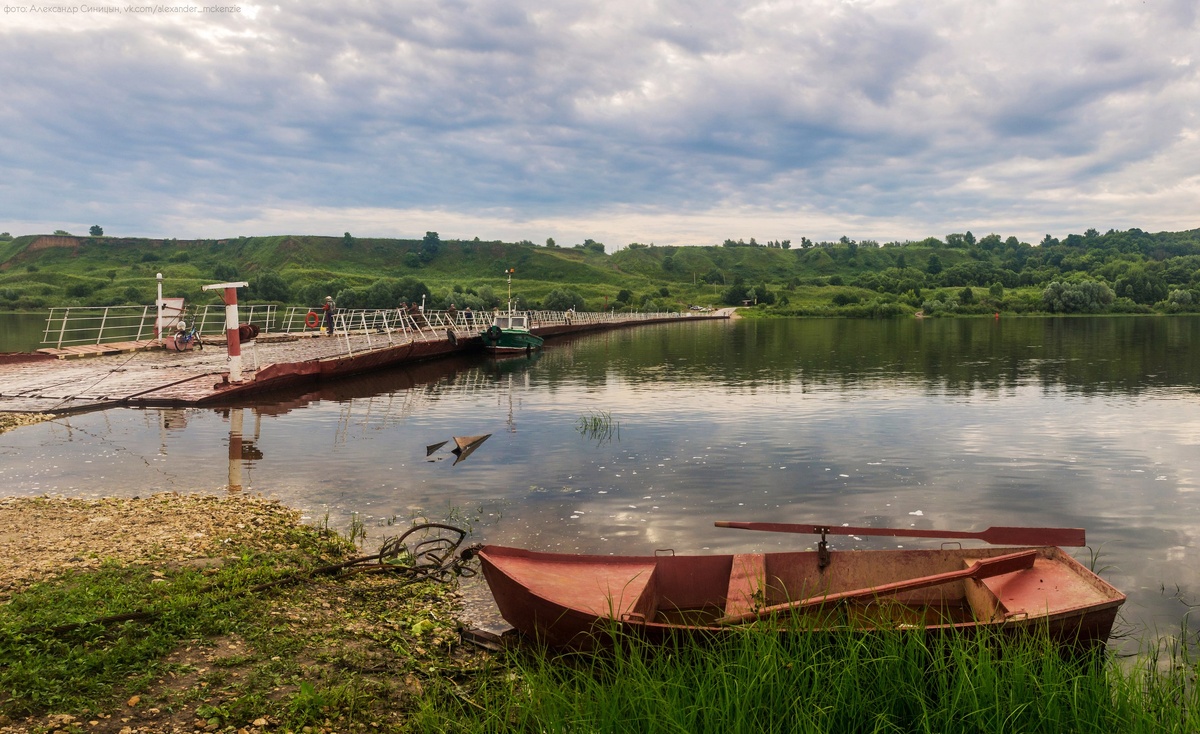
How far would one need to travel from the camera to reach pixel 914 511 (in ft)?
46.8

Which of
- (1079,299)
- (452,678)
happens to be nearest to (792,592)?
(452,678)

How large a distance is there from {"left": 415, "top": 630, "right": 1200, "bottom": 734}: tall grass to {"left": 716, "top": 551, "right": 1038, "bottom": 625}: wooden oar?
437 millimetres

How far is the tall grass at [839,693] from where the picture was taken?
5.64m

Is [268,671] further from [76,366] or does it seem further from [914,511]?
[76,366]

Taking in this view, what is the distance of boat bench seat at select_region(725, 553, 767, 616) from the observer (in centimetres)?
Answer: 755

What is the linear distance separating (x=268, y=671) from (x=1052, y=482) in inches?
633

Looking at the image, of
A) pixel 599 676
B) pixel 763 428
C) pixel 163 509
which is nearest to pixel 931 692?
pixel 599 676

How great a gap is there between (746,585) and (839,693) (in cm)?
221

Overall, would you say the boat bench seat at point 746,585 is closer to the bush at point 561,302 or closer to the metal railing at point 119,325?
the metal railing at point 119,325

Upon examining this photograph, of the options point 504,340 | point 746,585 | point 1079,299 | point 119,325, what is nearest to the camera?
point 746,585

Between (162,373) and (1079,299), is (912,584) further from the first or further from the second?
(1079,299)

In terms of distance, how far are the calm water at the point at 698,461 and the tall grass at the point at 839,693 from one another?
399 centimetres

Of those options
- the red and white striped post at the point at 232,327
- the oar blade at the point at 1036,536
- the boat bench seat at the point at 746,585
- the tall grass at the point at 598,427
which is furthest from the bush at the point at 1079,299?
the boat bench seat at the point at 746,585

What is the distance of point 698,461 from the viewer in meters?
18.6
